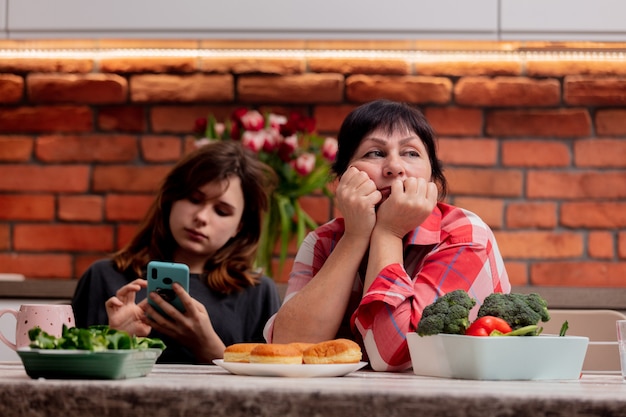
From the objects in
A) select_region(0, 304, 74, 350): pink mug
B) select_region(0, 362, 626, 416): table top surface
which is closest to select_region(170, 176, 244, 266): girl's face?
select_region(0, 304, 74, 350): pink mug

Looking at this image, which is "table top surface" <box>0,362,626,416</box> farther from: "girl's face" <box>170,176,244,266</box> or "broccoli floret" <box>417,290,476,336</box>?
"girl's face" <box>170,176,244,266</box>

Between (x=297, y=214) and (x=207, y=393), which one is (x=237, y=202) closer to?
(x=297, y=214)

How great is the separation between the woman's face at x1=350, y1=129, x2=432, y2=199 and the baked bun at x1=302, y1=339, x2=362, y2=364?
625 millimetres

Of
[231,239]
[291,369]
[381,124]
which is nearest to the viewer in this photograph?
[291,369]

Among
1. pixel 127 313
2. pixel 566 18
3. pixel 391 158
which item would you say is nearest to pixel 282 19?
pixel 566 18

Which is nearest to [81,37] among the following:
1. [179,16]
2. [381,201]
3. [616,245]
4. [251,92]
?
[179,16]

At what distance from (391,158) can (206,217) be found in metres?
0.61

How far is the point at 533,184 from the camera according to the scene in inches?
115

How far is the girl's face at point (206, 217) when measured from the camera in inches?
86.7

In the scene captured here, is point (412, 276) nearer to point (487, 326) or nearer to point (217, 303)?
point (487, 326)

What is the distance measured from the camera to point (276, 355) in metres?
1.13

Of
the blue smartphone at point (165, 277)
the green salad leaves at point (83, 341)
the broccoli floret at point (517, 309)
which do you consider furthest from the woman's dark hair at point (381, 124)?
the green salad leaves at point (83, 341)

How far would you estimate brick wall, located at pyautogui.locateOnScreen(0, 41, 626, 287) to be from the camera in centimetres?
290

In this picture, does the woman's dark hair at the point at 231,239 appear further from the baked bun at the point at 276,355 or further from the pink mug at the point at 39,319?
the baked bun at the point at 276,355
